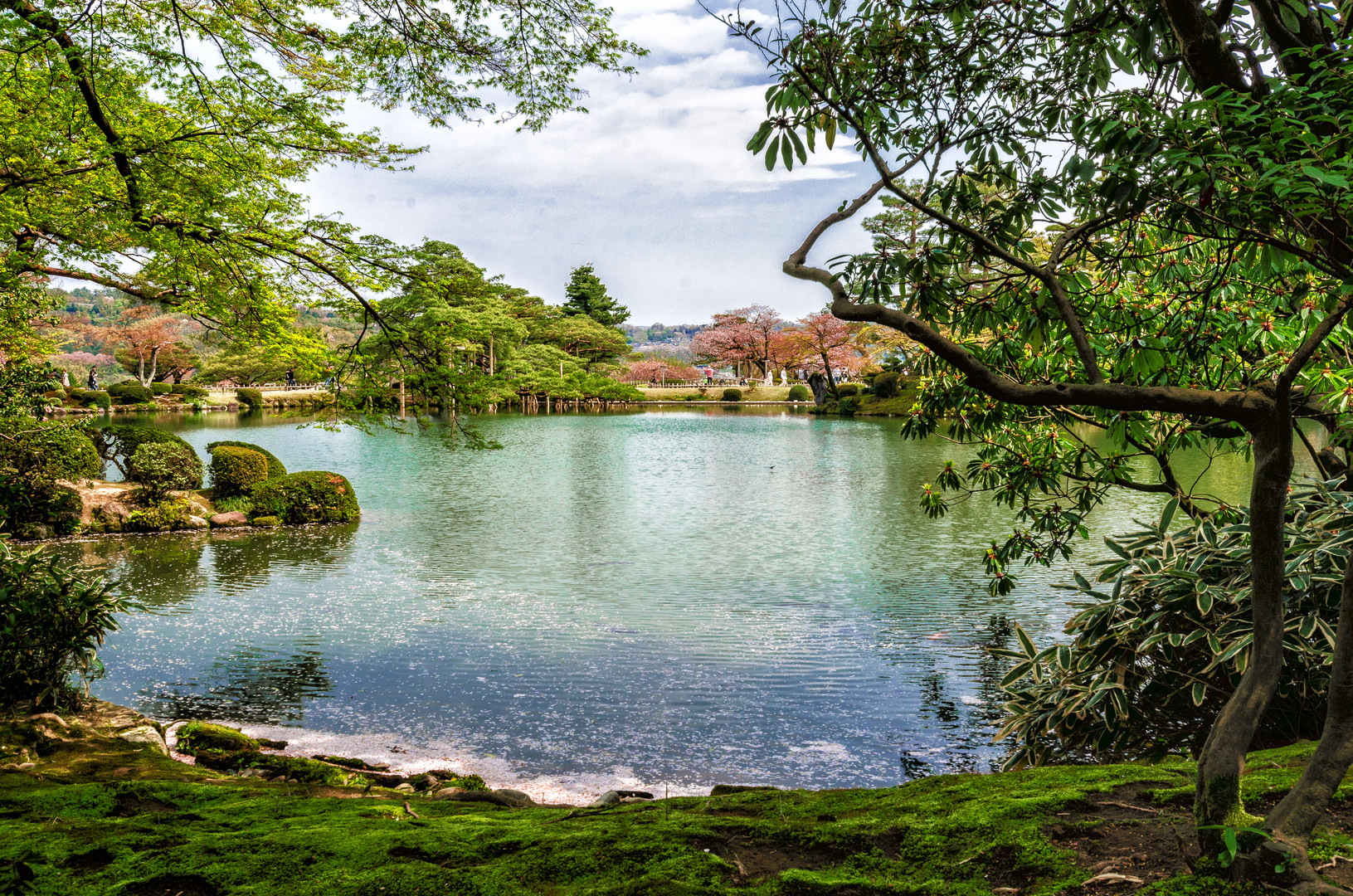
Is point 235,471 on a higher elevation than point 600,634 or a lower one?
higher

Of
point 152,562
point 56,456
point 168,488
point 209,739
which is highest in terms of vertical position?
point 56,456

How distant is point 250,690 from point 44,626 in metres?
1.89

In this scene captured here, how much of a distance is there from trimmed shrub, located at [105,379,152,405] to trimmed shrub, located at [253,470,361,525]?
109 ft

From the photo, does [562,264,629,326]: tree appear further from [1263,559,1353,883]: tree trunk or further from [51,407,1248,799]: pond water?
[1263,559,1353,883]: tree trunk

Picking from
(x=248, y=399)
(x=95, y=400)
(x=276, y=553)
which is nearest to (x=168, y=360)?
(x=248, y=399)

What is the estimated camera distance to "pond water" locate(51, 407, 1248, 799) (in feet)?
15.5

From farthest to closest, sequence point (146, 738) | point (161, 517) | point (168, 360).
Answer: point (168, 360), point (161, 517), point (146, 738)

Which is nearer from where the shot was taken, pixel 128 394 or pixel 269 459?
pixel 269 459

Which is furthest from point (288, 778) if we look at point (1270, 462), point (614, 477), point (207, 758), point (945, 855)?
point (614, 477)

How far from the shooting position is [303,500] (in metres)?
11.9

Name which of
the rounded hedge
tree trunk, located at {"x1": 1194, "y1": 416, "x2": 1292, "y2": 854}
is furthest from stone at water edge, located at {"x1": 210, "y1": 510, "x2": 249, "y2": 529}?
tree trunk, located at {"x1": 1194, "y1": 416, "x2": 1292, "y2": 854}

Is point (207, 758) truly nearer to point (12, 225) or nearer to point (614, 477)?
point (12, 225)

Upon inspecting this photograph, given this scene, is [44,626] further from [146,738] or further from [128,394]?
[128,394]

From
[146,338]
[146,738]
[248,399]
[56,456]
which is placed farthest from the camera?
[248,399]
